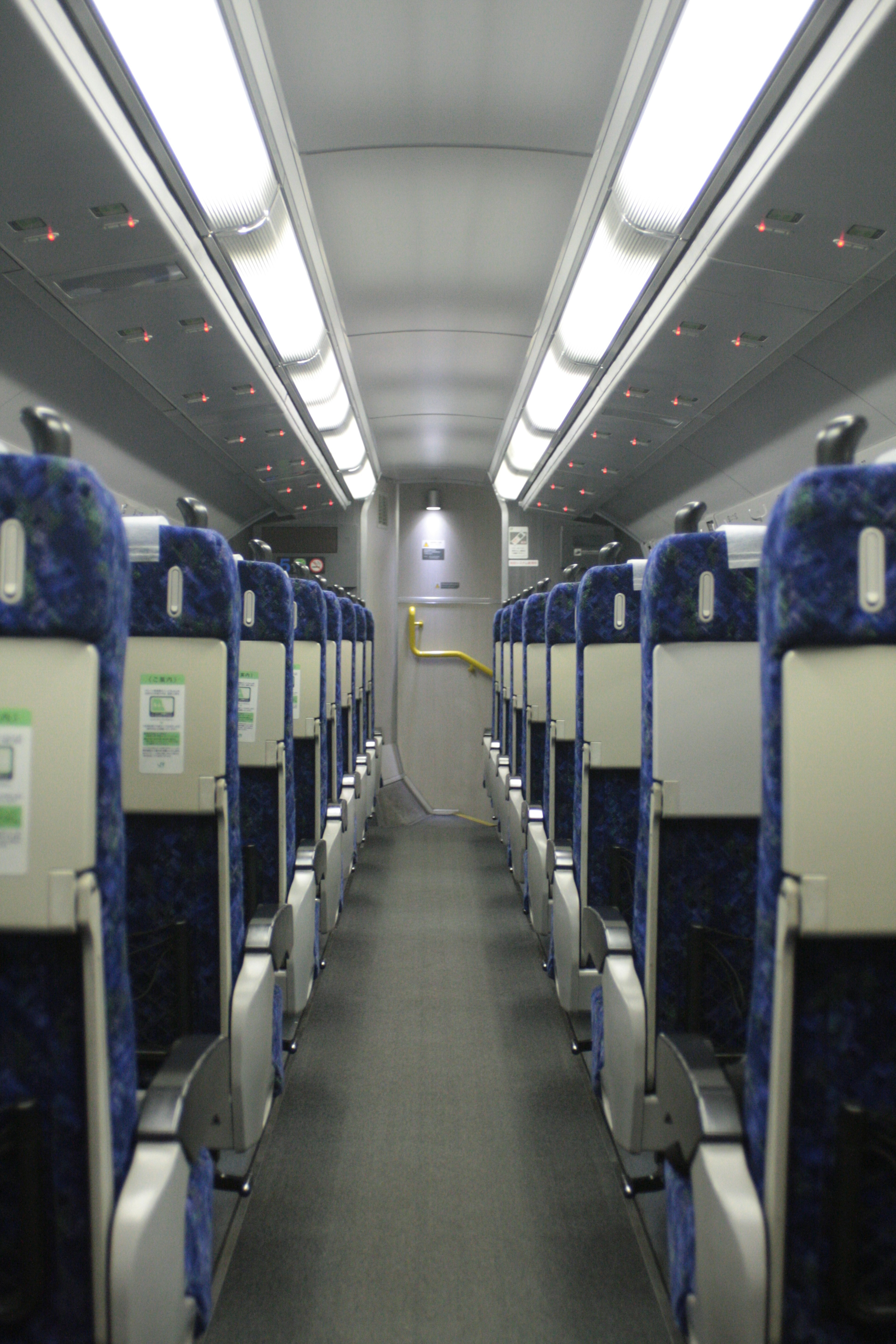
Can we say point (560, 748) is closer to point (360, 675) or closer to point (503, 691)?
point (360, 675)

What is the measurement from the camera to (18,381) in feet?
12.2

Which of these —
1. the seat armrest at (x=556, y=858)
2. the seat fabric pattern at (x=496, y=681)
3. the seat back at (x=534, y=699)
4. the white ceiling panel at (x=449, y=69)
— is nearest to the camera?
the white ceiling panel at (x=449, y=69)

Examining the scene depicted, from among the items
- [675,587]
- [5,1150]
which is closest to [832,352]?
[675,587]

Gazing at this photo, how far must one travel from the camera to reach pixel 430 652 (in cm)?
1090

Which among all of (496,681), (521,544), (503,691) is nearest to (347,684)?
(503,691)

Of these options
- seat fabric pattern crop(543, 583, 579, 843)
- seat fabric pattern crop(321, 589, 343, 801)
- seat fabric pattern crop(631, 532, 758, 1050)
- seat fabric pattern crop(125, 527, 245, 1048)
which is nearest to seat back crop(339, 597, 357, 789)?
seat fabric pattern crop(321, 589, 343, 801)

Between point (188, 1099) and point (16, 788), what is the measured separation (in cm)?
69

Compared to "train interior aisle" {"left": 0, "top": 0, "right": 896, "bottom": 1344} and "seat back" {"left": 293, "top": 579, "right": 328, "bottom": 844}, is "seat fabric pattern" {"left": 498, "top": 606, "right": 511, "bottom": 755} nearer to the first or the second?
"train interior aisle" {"left": 0, "top": 0, "right": 896, "bottom": 1344}

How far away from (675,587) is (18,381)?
319 centimetres

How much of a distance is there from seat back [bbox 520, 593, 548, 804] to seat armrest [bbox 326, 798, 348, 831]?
114cm

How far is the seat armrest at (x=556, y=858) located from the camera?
3658 millimetres

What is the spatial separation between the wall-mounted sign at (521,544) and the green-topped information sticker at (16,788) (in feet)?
31.6

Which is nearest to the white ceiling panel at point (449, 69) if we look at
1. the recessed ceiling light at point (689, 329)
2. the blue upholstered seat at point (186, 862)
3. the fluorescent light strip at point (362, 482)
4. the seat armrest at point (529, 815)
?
the recessed ceiling light at point (689, 329)

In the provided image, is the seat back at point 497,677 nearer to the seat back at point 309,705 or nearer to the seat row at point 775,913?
the seat back at point 309,705
